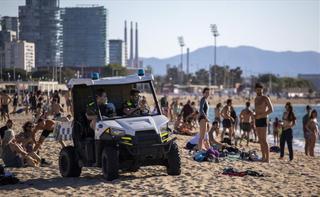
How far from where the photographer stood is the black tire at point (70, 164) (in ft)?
37.0

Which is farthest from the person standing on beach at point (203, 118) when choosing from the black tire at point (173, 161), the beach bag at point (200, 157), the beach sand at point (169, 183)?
the black tire at point (173, 161)

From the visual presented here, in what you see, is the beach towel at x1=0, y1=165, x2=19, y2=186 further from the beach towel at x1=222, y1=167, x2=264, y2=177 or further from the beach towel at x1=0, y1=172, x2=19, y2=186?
the beach towel at x1=222, y1=167, x2=264, y2=177

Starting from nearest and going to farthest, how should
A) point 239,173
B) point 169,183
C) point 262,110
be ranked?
A: 1. point 169,183
2. point 239,173
3. point 262,110

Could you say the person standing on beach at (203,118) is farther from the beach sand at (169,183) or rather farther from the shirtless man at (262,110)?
the beach sand at (169,183)

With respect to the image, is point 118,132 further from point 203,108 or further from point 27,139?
point 203,108

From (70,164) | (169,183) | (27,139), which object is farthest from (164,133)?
(27,139)

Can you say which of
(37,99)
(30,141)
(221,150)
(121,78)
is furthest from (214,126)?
(37,99)

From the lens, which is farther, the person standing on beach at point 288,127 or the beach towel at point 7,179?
the person standing on beach at point 288,127

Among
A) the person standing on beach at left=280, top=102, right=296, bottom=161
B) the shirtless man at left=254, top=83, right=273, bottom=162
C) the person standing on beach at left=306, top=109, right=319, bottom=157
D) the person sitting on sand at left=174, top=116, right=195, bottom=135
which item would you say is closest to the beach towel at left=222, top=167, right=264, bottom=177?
the shirtless man at left=254, top=83, right=273, bottom=162

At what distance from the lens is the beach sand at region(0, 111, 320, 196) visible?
987cm

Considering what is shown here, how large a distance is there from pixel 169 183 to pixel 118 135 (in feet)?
3.99

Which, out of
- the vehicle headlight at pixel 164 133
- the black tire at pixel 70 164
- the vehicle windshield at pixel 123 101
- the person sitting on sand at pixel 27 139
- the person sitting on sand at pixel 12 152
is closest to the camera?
the vehicle headlight at pixel 164 133

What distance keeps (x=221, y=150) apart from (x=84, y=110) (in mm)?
5298

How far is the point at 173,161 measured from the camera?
1096 centimetres
